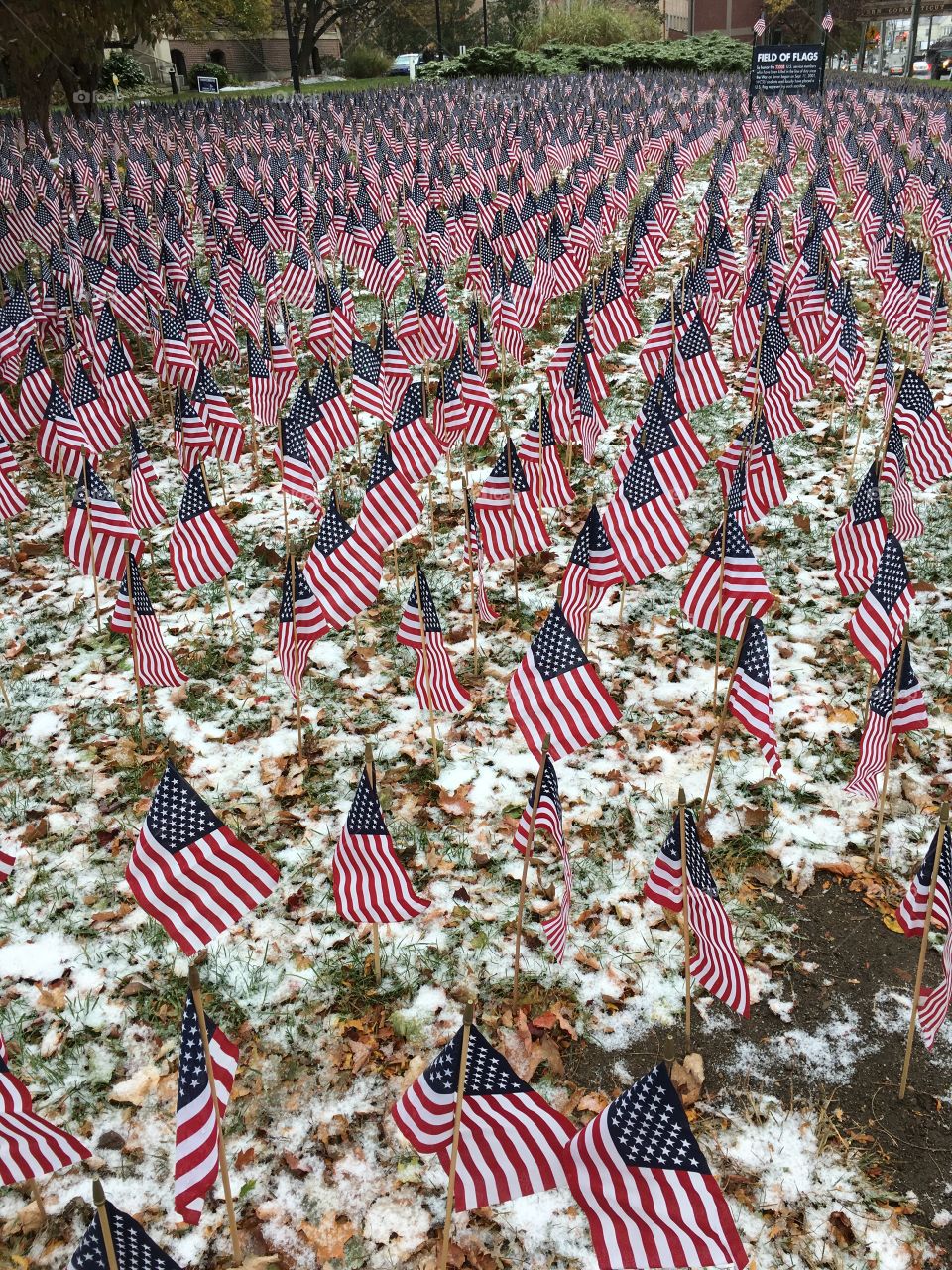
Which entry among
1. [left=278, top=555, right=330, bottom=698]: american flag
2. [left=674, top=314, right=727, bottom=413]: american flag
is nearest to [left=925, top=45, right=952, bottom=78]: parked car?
[left=674, top=314, right=727, bottom=413]: american flag

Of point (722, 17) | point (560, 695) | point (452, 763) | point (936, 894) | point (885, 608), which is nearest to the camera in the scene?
point (936, 894)

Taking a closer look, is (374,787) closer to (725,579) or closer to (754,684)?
(754,684)

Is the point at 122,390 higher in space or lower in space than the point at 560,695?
higher

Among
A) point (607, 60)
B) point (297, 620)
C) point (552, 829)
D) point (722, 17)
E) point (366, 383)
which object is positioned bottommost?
point (552, 829)

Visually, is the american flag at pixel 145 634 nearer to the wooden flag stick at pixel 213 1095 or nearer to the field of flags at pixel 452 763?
the field of flags at pixel 452 763

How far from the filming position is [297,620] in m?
5.67

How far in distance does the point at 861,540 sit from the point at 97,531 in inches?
209

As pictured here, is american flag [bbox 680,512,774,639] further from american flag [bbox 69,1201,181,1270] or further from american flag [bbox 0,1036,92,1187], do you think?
american flag [bbox 69,1201,181,1270]

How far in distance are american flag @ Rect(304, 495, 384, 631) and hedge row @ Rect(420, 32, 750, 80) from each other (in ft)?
144

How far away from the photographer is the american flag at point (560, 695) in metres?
4.63

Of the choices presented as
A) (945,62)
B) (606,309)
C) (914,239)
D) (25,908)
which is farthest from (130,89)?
(25,908)

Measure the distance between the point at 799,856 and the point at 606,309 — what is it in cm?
680

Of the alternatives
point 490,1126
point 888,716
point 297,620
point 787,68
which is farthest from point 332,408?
point 787,68

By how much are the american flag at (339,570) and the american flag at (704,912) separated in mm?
2806
